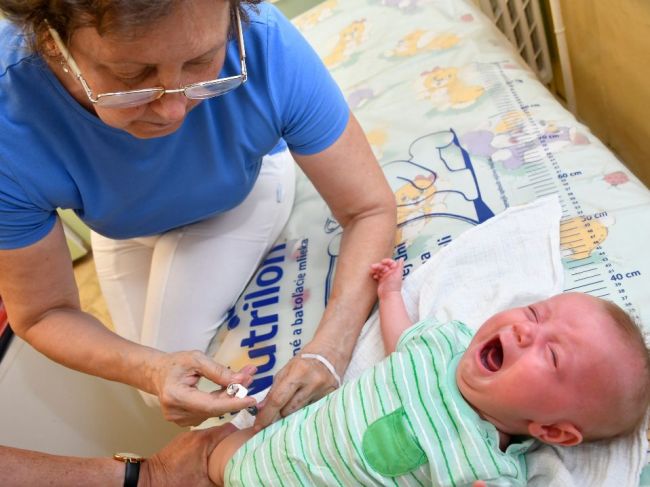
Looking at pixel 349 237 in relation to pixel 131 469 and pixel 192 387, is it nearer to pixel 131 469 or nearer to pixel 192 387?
pixel 192 387

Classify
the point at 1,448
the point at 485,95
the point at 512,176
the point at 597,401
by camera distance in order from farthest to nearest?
the point at 485,95, the point at 512,176, the point at 1,448, the point at 597,401

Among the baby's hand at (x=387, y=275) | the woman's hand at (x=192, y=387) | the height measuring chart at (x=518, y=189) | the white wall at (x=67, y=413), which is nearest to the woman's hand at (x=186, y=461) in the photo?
the woman's hand at (x=192, y=387)

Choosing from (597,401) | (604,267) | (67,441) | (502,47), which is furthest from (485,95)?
(67,441)

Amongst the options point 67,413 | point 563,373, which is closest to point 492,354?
point 563,373

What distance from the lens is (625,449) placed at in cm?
92

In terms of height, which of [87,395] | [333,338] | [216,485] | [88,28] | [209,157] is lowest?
[87,395]

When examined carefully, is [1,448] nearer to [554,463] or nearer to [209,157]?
[209,157]

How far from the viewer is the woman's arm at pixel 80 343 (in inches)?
39.8

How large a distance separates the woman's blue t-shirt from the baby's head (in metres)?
0.51

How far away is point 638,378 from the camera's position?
0.88m

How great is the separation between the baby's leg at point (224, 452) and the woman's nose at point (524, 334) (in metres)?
0.49

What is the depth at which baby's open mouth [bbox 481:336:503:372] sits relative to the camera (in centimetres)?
100

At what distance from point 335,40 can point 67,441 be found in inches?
60.7

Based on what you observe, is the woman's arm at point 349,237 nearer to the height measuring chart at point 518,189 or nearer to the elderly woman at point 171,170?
the elderly woman at point 171,170
